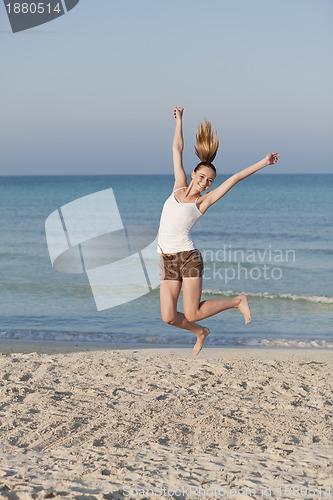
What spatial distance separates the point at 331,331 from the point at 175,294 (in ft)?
20.8

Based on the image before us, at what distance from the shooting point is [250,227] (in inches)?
1212

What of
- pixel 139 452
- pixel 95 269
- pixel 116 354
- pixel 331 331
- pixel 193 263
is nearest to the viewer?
pixel 139 452

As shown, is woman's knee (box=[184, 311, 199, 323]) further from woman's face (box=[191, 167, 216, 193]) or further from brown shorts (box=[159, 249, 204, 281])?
woman's face (box=[191, 167, 216, 193])

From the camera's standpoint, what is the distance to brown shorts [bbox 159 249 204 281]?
5.62 meters

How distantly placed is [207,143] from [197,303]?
149 centimetres

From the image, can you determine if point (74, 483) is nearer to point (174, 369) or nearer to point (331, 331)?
point (174, 369)

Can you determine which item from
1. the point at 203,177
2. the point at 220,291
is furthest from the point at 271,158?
the point at 220,291

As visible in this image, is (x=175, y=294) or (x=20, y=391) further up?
(x=175, y=294)

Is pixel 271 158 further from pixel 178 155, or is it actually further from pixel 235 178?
pixel 178 155

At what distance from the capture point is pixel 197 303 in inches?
229

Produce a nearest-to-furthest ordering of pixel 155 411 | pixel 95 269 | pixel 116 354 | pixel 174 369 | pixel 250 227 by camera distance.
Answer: pixel 155 411 < pixel 174 369 < pixel 116 354 < pixel 95 269 < pixel 250 227

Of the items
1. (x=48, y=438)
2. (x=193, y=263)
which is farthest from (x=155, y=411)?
(x=193, y=263)
